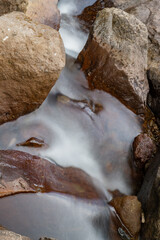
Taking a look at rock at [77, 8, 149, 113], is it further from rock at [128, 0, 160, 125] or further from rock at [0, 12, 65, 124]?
rock at [0, 12, 65, 124]

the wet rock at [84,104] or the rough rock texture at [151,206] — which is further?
the wet rock at [84,104]

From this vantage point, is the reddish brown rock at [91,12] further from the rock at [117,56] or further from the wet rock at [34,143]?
the wet rock at [34,143]

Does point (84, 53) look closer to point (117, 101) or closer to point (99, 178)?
point (117, 101)

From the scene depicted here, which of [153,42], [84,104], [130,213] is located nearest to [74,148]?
[84,104]

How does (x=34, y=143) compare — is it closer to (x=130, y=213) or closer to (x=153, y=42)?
(x=130, y=213)

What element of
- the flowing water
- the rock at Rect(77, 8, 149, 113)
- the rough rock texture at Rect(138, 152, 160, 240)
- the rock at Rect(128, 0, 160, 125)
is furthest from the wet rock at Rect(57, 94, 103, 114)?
the rough rock texture at Rect(138, 152, 160, 240)

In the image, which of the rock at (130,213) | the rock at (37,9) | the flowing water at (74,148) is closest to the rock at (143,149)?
the flowing water at (74,148)
